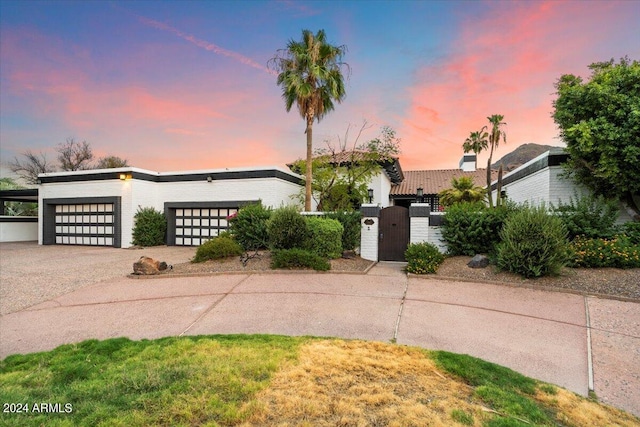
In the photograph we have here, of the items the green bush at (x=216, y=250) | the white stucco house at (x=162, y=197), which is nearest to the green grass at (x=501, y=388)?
the green bush at (x=216, y=250)

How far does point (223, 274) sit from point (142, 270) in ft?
8.05

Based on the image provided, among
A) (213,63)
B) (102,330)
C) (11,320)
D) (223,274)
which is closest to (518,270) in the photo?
(223,274)

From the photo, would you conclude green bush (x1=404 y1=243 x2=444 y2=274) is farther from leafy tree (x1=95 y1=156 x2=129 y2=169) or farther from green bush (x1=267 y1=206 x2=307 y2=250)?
leafy tree (x1=95 y1=156 x2=129 y2=169)

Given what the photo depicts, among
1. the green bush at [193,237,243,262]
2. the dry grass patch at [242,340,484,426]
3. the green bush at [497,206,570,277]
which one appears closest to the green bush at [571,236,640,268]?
the green bush at [497,206,570,277]

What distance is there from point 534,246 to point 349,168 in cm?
1043

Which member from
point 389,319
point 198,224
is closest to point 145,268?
point 389,319

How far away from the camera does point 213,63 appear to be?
38.2 feet

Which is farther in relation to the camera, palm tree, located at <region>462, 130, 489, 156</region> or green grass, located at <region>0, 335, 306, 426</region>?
palm tree, located at <region>462, 130, 489, 156</region>

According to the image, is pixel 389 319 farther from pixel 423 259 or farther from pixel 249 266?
pixel 249 266

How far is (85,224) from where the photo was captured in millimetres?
18250

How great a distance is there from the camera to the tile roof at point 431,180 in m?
23.4

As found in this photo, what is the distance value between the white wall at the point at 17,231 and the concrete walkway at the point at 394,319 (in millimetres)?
22162

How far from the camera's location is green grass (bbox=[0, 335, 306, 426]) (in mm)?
2506

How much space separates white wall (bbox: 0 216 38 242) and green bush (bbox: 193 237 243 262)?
72.1 feet
